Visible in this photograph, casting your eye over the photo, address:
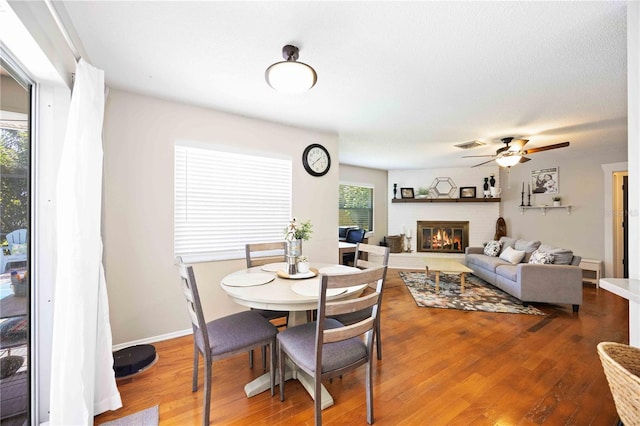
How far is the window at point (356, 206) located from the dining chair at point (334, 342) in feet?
13.6

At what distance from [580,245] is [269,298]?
6124mm

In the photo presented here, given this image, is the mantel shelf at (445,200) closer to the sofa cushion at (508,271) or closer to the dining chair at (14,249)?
the sofa cushion at (508,271)

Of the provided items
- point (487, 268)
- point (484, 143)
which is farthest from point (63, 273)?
point (487, 268)

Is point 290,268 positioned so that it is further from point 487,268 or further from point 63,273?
point 487,268

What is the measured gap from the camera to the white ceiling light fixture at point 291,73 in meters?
1.57

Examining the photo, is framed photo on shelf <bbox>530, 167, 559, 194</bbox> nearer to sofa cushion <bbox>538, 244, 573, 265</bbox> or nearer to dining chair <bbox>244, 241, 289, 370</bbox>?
sofa cushion <bbox>538, 244, 573, 265</bbox>

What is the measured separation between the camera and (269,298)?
153cm

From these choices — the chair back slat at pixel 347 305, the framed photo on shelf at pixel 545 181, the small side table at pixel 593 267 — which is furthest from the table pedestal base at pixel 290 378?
the framed photo on shelf at pixel 545 181

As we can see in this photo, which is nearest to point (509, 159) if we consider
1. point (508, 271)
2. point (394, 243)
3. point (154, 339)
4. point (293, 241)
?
point (508, 271)

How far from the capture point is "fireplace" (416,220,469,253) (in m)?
5.96

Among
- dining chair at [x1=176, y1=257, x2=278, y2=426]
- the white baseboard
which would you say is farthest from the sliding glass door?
the white baseboard

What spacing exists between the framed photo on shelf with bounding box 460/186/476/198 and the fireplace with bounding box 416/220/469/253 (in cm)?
63

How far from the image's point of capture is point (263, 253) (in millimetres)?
3043

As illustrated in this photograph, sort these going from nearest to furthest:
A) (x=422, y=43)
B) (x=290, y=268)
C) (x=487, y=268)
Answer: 1. (x=422, y=43)
2. (x=290, y=268)
3. (x=487, y=268)
